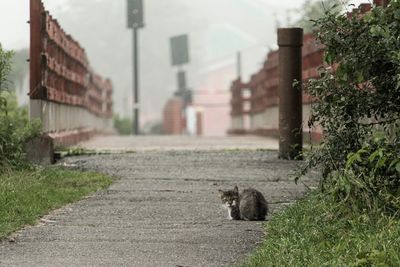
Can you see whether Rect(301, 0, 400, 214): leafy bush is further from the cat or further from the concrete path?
the concrete path

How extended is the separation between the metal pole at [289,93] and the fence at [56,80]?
117 inches

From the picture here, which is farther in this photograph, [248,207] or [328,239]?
[248,207]

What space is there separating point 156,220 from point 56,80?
7268 millimetres

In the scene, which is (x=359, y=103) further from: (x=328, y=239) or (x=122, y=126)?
(x=122, y=126)

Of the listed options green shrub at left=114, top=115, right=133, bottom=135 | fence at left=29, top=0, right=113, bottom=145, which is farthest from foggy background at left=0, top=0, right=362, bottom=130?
fence at left=29, top=0, right=113, bottom=145

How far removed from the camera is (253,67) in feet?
352

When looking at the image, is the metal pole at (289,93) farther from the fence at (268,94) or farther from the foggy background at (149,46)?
the foggy background at (149,46)

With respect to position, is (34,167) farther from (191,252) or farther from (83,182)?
(191,252)

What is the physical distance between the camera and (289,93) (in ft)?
45.0

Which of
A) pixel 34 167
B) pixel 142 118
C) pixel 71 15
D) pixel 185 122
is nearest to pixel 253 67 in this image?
pixel 142 118

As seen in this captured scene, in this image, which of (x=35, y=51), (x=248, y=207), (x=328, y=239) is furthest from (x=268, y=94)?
(x=328, y=239)

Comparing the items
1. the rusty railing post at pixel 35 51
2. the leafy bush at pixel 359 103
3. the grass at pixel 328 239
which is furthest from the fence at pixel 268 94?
the grass at pixel 328 239

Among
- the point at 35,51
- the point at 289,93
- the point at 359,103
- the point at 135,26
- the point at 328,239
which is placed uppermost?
the point at 135,26

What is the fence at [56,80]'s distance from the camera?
1354cm
